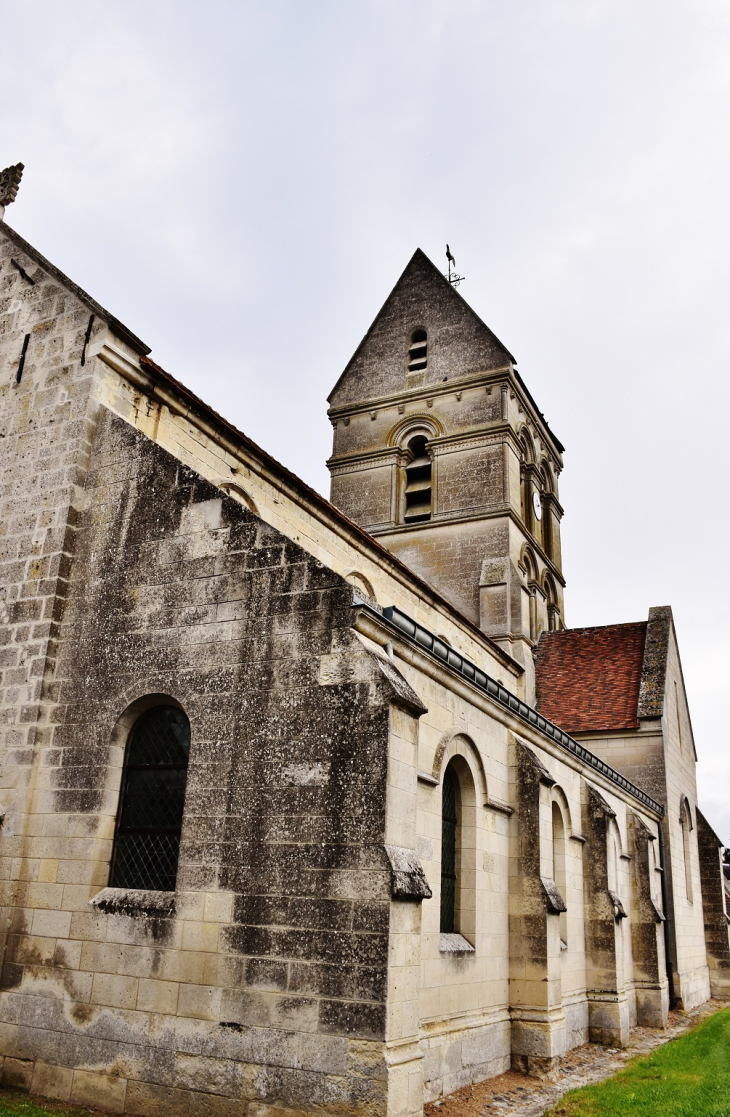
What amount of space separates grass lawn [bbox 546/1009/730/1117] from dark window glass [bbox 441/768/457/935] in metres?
2.07

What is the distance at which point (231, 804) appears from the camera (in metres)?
7.52

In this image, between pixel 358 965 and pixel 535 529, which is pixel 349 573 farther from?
pixel 535 529

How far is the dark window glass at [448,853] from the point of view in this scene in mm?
9797

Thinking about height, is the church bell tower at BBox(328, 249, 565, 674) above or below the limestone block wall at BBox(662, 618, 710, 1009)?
above

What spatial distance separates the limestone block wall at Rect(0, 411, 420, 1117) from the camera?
6688mm

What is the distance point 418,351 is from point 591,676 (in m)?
11.5

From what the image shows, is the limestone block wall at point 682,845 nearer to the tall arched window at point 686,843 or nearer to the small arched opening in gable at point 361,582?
the tall arched window at point 686,843

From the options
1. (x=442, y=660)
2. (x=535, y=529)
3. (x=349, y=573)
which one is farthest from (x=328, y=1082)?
(x=535, y=529)

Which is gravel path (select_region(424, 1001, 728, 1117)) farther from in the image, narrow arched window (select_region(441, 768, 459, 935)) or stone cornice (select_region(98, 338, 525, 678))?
stone cornice (select_region(98, 338, 525, 678))

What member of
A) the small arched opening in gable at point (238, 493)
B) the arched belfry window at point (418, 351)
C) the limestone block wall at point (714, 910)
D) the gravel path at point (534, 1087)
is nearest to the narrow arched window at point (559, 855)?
the gravel path at point (534, 1087)

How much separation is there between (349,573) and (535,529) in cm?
1266

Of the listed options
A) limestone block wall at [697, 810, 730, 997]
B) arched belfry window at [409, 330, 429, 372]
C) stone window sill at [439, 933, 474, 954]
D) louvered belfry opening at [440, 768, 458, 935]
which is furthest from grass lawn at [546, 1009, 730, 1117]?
arched belfry window at [409, 330, 429, 372]

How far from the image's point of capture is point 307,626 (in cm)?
766

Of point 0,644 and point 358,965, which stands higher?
point 0,644
